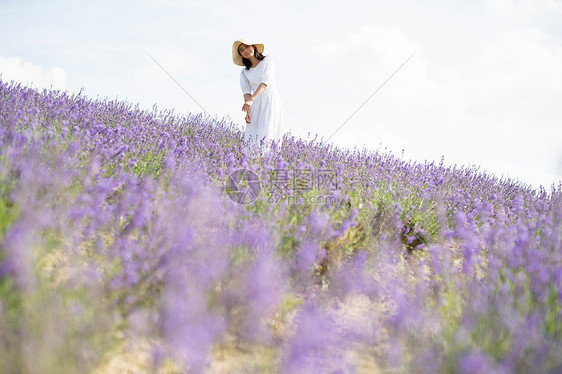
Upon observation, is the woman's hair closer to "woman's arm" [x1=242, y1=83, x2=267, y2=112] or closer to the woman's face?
the woman's face

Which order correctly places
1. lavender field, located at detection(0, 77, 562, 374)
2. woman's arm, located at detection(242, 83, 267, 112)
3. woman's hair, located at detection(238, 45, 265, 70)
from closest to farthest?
lavender field, located at detection(0, 77, 562, 374) < woman's arm, located at detection(242, 83, 267, 112) < woman's hair, located at detection(238, 45, 265, 70)

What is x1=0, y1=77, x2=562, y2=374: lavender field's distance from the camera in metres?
1.45

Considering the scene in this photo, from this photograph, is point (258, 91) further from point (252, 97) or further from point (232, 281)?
point (232, 281)

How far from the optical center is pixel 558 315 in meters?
1.82

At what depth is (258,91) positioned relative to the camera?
4844mm

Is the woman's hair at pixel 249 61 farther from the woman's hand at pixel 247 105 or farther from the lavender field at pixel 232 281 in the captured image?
the lavender field at pixel 232 281

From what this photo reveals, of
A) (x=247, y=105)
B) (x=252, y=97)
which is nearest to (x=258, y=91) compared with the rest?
(x=252, y=97)

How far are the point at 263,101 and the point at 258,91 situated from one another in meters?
0.29

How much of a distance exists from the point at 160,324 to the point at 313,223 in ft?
3.40

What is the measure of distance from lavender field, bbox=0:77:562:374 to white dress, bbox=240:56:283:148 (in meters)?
2.08

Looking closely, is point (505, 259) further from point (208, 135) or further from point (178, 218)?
point (208, 135)

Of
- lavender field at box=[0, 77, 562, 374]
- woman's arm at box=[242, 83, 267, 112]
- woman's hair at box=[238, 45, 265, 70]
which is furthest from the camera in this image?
woman's hair at box=[238, 45, 265, 70]

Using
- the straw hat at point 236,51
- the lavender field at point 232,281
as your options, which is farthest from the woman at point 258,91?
A: the lavender field at point 232,281

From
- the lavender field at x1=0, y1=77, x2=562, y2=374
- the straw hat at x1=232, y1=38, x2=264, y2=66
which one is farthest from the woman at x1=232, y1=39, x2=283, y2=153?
the lavender field at x1=0, y1=77, x2=562, y2=374
